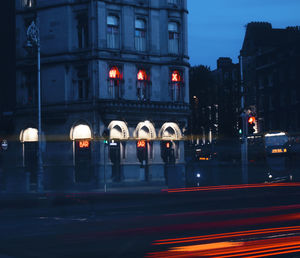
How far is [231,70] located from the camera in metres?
102

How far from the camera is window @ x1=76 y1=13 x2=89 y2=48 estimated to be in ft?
130

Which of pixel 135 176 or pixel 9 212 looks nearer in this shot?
pixel 9 212

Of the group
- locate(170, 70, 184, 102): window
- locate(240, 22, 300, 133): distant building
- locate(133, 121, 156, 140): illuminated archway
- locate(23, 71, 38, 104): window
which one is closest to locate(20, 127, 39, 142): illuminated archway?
locate(23, 71, 38, 104): window

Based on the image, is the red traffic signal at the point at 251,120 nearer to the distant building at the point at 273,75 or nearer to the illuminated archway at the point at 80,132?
the illuminated archway at the point at 80,132

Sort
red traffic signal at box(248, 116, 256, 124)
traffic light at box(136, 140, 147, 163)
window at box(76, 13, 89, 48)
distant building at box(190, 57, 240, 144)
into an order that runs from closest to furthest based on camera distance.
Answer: red traffic signal at box(248, 116, 256, 124) < window at box(76, 13, 89, 48) < traffic light at box(136, 140, 147, 163) < distant building at box(190, 57, 240, 144)

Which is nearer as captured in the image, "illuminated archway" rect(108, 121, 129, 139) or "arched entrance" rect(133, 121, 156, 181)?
"illuminated archway" rect(108, 121, 129, 139)

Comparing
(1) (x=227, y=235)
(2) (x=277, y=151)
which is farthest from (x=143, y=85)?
(1) (x=227, y=235)

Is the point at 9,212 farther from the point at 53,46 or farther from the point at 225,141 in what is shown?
the point at 225,141

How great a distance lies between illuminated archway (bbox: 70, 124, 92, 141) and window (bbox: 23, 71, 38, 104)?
4101 mm

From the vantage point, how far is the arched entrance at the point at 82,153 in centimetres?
3888

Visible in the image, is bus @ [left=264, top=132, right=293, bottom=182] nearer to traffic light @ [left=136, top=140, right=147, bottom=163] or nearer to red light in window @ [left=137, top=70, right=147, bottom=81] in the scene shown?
traffic light @ [left=136, top=140, right=147, bottom=163]

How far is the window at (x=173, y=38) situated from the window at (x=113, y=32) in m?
4.48

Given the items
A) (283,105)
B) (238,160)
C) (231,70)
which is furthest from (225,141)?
(231,70)

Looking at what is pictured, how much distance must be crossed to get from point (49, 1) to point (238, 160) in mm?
36813
